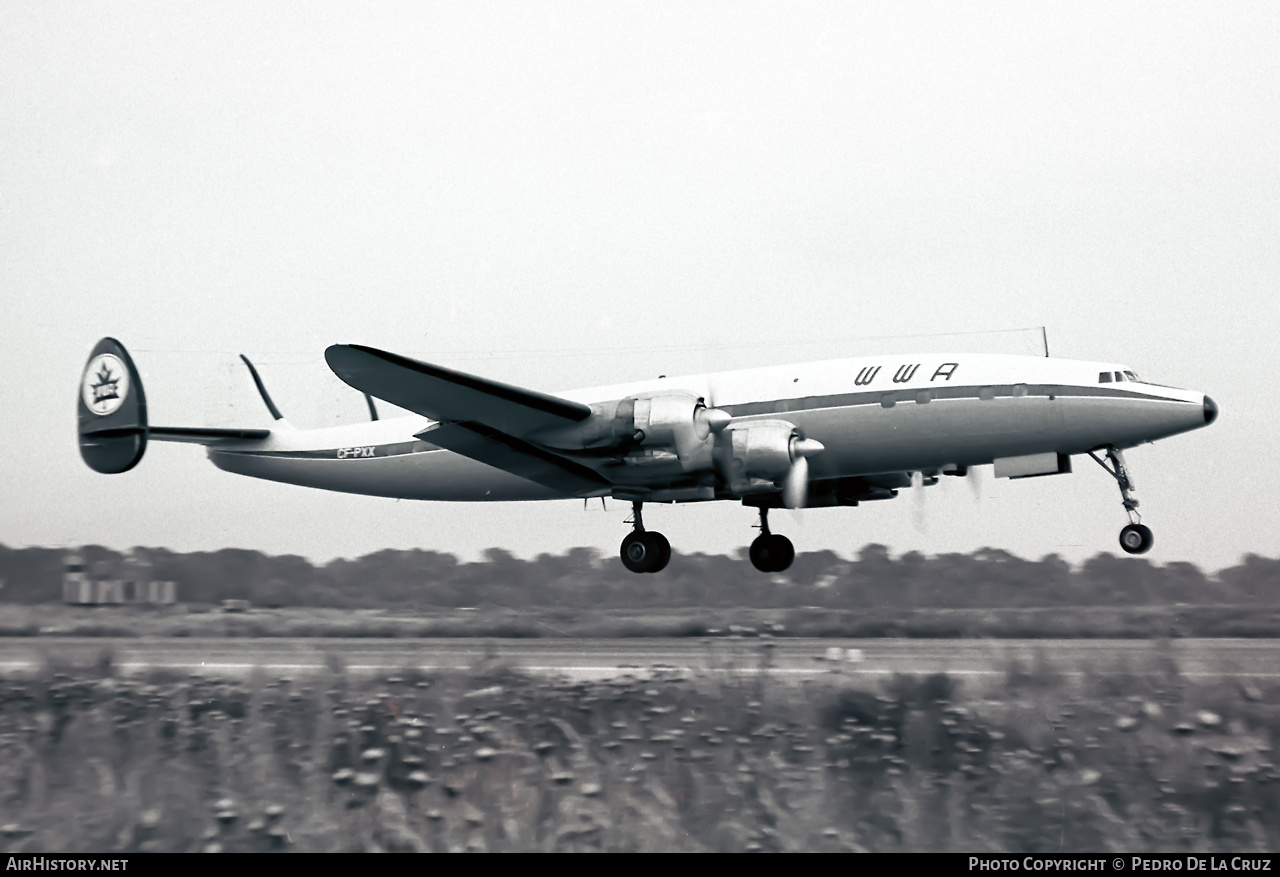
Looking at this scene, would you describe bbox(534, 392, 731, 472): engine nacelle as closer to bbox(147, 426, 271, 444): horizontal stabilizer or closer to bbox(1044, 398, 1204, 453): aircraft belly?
bbox(1044, 398, 1204, 453): aircraft belly

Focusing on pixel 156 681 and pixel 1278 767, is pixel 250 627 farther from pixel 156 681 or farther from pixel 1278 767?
pixel 1278 767

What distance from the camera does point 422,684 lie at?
14.8m

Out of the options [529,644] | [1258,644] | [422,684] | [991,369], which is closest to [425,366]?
[422,684]

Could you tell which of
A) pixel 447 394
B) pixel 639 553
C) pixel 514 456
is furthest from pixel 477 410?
pixel 639 553

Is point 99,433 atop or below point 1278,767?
atop

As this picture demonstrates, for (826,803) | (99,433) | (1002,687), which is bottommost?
(826,803)

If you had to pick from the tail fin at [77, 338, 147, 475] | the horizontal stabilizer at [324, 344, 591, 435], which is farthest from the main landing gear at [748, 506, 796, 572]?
the tail fin at [77, 338, 147, 475]

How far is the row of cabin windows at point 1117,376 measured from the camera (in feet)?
54.1

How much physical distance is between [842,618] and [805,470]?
12.1 ft

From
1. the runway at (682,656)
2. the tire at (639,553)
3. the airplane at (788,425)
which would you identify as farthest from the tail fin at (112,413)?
the tire at (639,553)

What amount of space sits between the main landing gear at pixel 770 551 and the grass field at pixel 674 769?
587cm

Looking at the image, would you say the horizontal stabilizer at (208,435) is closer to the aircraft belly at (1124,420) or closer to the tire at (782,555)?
the tire at (782,555)

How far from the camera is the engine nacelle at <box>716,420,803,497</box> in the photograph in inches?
663

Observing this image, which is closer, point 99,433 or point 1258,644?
point 1258,644
